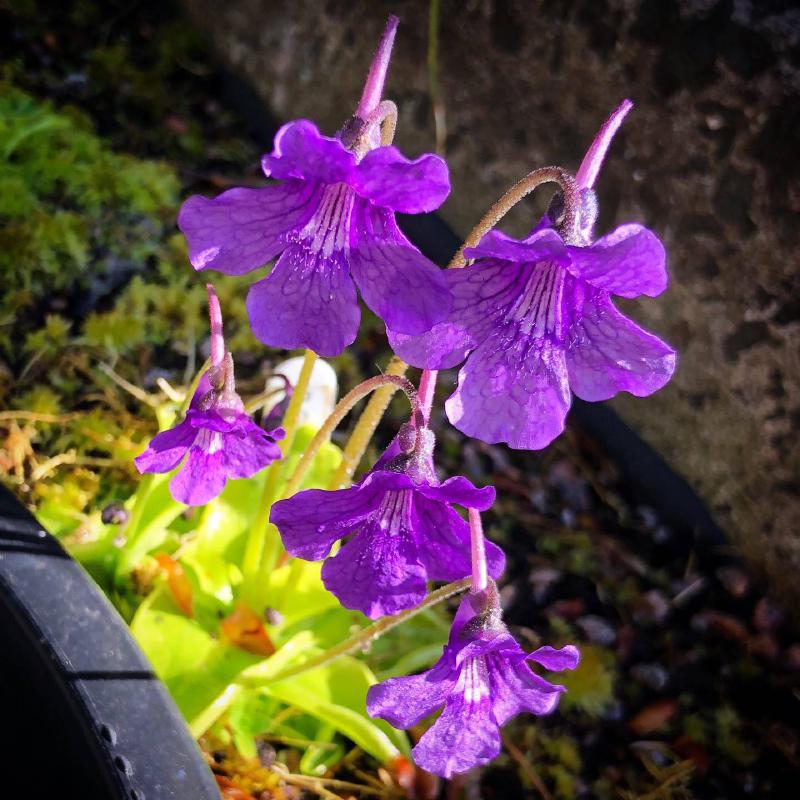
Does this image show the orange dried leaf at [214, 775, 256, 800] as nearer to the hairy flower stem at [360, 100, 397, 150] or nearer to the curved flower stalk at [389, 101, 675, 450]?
Result: the curved flower stalk at [389, 101, 675, 450]

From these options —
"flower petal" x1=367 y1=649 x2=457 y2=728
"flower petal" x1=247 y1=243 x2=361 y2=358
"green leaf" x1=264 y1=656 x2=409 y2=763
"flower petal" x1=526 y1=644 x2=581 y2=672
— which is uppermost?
"flower petal" x1=247 y1=243 x2=361 y2=358

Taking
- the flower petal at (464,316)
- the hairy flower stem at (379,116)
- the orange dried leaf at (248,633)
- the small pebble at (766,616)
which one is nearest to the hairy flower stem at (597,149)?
the flower petal at (464,316)

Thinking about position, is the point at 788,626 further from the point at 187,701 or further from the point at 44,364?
the point at 44,364

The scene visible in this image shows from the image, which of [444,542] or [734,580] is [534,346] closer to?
[444,542]

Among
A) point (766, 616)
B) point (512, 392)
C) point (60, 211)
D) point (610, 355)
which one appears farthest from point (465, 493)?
point (60, 211)

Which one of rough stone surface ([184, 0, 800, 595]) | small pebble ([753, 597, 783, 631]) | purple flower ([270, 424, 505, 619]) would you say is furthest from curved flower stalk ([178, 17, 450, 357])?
small pebble ([753, 597, 783, 631])

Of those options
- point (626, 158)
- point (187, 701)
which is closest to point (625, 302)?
point (626, 158)
